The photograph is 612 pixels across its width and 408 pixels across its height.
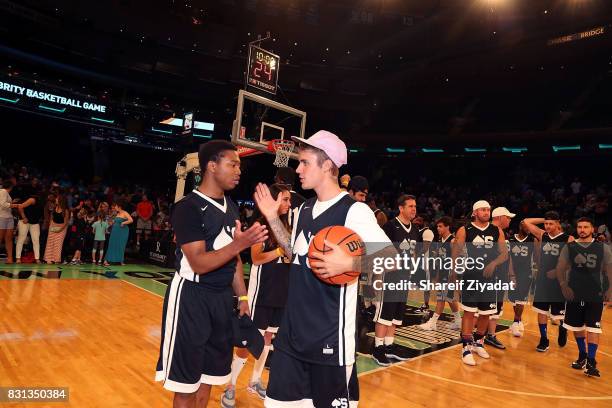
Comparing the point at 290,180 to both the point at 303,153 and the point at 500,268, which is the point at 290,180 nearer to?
the point at 303,153

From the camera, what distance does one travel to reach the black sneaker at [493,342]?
742 centimetres

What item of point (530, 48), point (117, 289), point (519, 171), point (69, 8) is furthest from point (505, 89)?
point (69, 8)

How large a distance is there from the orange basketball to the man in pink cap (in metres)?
0.04

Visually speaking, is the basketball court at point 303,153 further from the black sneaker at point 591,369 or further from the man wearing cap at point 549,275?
the man wearing cap at point 549,275

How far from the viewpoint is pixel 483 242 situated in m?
6.51

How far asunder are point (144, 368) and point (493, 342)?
5782 mm

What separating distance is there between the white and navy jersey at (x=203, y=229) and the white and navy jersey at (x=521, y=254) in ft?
24.5

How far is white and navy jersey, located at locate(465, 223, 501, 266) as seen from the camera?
6.45m

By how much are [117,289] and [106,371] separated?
5107 mm

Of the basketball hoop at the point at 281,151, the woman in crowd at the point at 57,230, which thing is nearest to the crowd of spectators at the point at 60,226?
the woman in crowd at the point at 57,230

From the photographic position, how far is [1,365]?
15.6 ft

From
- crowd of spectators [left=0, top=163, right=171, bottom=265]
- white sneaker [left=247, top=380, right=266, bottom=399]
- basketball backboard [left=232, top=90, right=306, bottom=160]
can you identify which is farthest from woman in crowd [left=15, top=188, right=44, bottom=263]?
white sneaker [left=247, top=380, right=266, bottom=399]
